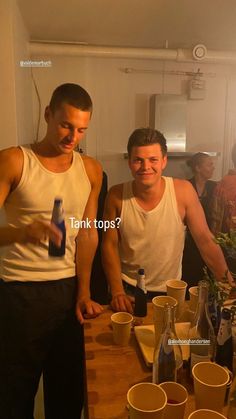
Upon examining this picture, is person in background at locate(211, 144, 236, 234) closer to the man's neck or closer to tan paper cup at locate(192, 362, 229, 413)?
the man's neck

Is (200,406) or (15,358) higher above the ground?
(200,406)

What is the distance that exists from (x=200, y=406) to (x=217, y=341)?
0.49 feet

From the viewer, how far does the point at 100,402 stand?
618 millimetres

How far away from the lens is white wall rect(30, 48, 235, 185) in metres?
2.55

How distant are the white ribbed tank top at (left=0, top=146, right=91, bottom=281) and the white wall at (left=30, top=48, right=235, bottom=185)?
4.97 ft

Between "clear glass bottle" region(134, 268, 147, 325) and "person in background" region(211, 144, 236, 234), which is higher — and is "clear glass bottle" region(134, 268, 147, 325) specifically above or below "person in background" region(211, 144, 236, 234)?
below

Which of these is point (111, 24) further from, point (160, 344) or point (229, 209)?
point (160, 344)

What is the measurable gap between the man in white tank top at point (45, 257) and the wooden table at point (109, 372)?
5.8 inches

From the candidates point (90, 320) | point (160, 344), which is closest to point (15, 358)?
point (90, 320)

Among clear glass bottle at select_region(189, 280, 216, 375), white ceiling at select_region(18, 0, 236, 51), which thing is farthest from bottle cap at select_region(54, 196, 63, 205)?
white ceiling at select_region(18, 0, 236, 51)

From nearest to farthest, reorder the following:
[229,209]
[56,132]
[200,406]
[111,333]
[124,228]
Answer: [200,406] → [111,333] → [56,132] → [124,228] → [229,209]

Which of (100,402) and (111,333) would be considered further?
(111,333)

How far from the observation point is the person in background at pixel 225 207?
1.46 metres

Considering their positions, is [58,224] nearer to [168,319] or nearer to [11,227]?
[11,227]
